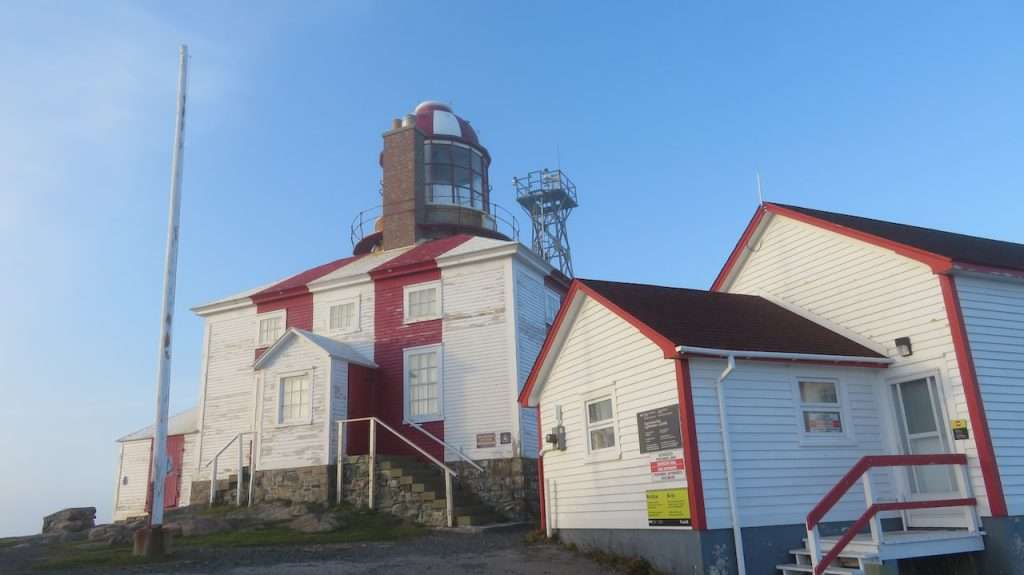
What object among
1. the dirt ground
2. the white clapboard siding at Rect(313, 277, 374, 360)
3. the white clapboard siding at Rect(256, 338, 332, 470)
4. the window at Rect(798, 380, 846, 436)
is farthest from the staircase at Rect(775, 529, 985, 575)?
the white clapboard siding at Rect(313, 277, 374, 360)

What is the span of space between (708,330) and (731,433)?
1688mm

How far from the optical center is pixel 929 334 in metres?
12.0

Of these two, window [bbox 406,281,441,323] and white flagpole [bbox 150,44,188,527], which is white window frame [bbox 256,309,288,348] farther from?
white flagpole [bbox 150,44,188,527]

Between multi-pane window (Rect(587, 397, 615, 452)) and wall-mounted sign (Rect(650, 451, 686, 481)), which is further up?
multi-pane window (Rect(587, 397, 615, 452))

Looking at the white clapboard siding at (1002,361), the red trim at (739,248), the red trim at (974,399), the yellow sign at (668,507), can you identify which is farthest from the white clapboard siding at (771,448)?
the red trim at (739,248)

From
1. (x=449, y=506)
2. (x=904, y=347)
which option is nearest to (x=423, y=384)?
(x=449, y=506)

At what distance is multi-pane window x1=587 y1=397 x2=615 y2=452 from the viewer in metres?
13.0

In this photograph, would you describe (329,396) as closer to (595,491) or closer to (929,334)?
(595,491)

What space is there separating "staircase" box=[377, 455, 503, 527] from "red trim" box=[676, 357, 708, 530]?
308 inches

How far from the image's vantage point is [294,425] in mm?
21047

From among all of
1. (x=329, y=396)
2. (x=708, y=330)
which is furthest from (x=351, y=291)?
(x=708, y=330)

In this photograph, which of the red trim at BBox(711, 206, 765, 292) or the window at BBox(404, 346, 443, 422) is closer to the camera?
Answer: the red trim at BBox(711, 206, 765, 292)

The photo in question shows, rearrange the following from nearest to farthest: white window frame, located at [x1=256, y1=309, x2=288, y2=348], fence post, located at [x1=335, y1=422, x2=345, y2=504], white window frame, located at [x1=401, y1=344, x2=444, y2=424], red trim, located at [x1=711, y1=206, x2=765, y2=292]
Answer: red trim, located at [x1=711, y1=206, x2=765, y2=292]
fence post, located at [x1=335, y1=422, x2=345, y2=504]
white window frame, located at [x1=401, y1=344, x2=444, y2=424]
white window frame, located at [x1=256, y1=309, x2=288, y2=348]

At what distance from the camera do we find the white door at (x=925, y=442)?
11.5m
